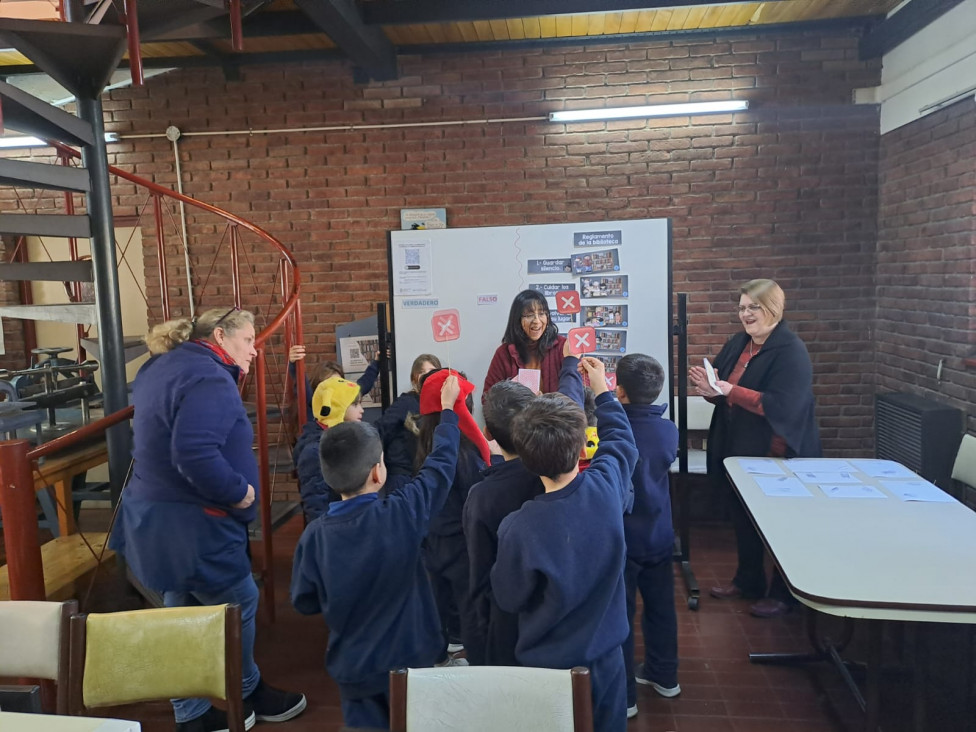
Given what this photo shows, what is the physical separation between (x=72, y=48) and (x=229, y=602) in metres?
2.47

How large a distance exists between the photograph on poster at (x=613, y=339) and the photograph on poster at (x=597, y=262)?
32 centimetres

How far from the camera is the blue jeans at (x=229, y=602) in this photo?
7.20ft

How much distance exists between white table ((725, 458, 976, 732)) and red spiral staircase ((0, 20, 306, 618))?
2.14 m

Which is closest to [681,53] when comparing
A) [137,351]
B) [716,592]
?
[716,592]

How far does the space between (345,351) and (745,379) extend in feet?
9.63

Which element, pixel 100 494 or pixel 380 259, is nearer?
pixel 100 494

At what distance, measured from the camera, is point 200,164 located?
4.89m

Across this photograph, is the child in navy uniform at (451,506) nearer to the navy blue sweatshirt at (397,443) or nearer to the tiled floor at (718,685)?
the navy blue sweatshirt at (397,443)

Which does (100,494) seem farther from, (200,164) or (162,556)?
(162,556)

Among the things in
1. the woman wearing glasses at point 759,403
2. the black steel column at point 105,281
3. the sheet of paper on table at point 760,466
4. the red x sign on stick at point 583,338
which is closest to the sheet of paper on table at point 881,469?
the woman wearing glasses at point 759,403

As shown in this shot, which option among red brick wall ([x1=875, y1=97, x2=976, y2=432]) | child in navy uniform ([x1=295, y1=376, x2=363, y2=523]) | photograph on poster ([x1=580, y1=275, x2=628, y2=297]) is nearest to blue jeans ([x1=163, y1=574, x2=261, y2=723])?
child in navy uniform ([x1=295, y1=376, x2=363, y2=523])

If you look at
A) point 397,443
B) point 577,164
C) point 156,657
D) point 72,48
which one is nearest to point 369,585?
point 156,657

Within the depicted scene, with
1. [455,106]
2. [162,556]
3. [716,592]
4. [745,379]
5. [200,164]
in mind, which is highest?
[455,106]

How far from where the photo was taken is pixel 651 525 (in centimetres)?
230
